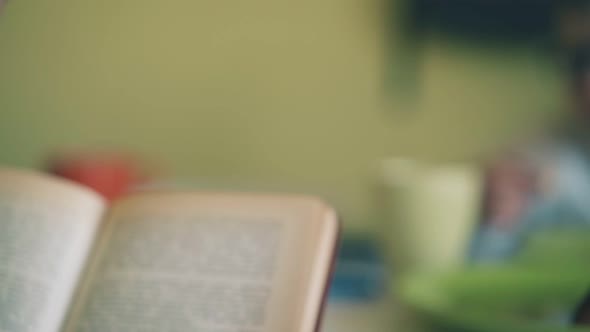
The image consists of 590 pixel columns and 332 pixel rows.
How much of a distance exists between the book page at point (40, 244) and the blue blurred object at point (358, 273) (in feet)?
0.98

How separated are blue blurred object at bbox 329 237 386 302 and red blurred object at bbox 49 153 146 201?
0.25 metres

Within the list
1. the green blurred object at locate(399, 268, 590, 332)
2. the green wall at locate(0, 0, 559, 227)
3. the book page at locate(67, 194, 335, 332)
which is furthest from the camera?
the green wall at locate(0, 0, 559, 227)

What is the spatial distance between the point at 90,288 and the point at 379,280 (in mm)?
380

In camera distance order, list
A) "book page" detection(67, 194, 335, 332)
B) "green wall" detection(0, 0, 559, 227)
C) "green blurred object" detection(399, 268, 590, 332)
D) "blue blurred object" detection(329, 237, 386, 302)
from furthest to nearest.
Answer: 1. "green wall" detection(0, 0, 559, 227)
2. "blue blurred object" detection(329, 237, 386, 302)
3. "green blurred object" detection(399, 268, 590, 332)
4. "book page" detection(67, 194, 335, 332)

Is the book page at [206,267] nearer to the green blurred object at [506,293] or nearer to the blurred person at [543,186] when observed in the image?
the green blurred object at [506,293]

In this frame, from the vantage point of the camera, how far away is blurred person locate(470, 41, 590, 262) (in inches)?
30.8

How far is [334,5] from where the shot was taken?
87cm

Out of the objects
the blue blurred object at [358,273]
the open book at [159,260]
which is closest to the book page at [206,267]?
the open book at [159,260]

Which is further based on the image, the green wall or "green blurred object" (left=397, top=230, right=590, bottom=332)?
the green wall

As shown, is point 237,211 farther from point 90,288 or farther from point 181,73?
point 181,73

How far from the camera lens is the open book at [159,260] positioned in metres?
0.41

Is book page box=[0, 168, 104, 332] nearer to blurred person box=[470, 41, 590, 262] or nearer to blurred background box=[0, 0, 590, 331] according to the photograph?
blurred background box=[0, 0, 590, 331]

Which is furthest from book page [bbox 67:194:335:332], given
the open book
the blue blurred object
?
the blue blurred object

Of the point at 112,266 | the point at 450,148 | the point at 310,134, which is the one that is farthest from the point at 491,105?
the point at 112,266
